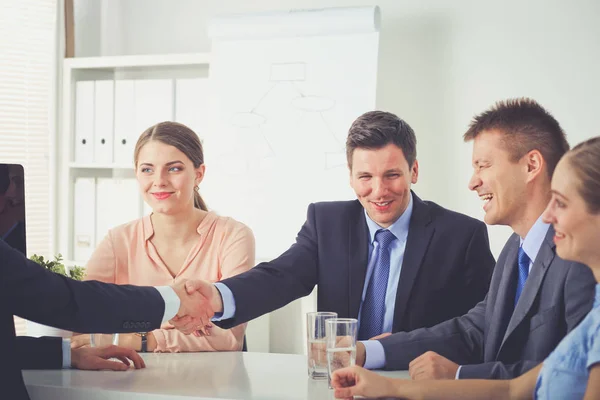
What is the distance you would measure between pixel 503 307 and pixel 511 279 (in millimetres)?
75

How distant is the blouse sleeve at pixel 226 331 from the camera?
7.18 feet

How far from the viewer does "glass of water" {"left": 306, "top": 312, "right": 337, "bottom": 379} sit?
1.71 m

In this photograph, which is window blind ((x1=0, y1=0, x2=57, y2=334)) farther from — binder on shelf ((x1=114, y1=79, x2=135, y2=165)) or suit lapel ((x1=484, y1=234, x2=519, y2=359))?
suit lapel ((x1=484, y1=234, x2=519, y2=359))

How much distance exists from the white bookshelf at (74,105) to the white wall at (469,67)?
27.2 inches

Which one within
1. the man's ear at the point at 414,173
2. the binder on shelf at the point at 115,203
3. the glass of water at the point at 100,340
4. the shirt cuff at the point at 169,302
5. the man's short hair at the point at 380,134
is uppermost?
the man's short hair at the point at 380,134

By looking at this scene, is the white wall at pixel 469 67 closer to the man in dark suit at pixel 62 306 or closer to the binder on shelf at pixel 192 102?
the binder on shelf at pixel 192 102

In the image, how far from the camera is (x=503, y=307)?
1947 mm

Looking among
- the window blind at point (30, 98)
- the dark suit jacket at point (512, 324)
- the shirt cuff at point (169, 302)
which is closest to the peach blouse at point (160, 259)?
the shirt cuff at point (169, 302)

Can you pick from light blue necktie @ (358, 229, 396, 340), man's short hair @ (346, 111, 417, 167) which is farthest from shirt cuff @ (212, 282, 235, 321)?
man's short hair @ (346, 111, 417, 167)

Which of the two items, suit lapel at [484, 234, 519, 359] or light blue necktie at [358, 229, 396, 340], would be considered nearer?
suit lapel at [484, 234, 519, 359]

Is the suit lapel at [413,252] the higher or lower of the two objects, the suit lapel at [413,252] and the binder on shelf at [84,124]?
the lower

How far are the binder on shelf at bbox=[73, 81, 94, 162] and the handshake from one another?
7.63ft

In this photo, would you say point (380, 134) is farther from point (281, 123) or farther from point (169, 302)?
point (281, 123)

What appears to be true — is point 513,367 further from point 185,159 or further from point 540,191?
point 185,159
